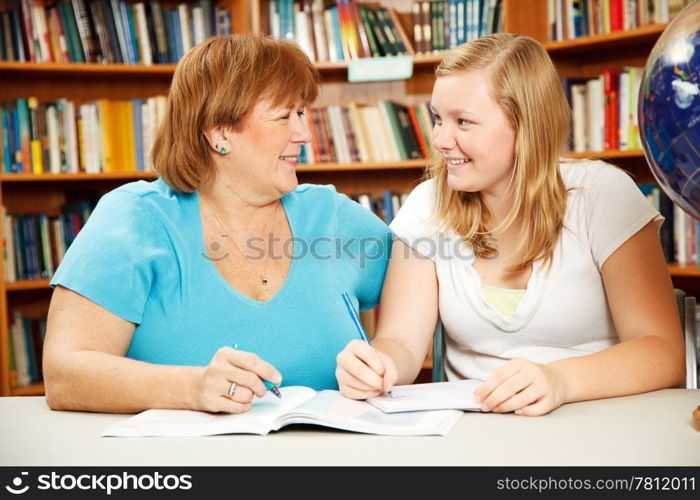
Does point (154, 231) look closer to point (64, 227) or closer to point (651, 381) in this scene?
point (651, 381)

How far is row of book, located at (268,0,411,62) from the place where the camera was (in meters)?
3.25

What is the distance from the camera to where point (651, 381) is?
50.7 inches

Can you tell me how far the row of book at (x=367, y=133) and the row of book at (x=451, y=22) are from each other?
262mm

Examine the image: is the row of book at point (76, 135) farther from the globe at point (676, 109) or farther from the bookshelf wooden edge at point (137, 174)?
the globe at point (676, 109)

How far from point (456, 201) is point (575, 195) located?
0.77 ft

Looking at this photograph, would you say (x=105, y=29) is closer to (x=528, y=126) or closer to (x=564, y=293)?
(x=528, y=126)

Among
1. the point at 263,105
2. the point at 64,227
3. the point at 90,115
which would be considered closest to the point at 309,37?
the point at 90,115

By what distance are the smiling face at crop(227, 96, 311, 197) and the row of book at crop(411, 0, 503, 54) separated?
175 centimetres

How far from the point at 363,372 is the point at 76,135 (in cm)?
232

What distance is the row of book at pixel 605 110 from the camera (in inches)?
113

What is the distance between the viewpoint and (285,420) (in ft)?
3.51

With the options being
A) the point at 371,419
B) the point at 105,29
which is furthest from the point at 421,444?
the point at 105,29

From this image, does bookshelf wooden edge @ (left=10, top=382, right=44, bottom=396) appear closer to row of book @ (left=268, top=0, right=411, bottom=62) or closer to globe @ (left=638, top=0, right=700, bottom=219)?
row of book @ (left=268, top=0, right=411, bottom=62)

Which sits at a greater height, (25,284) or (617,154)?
(617,154)
